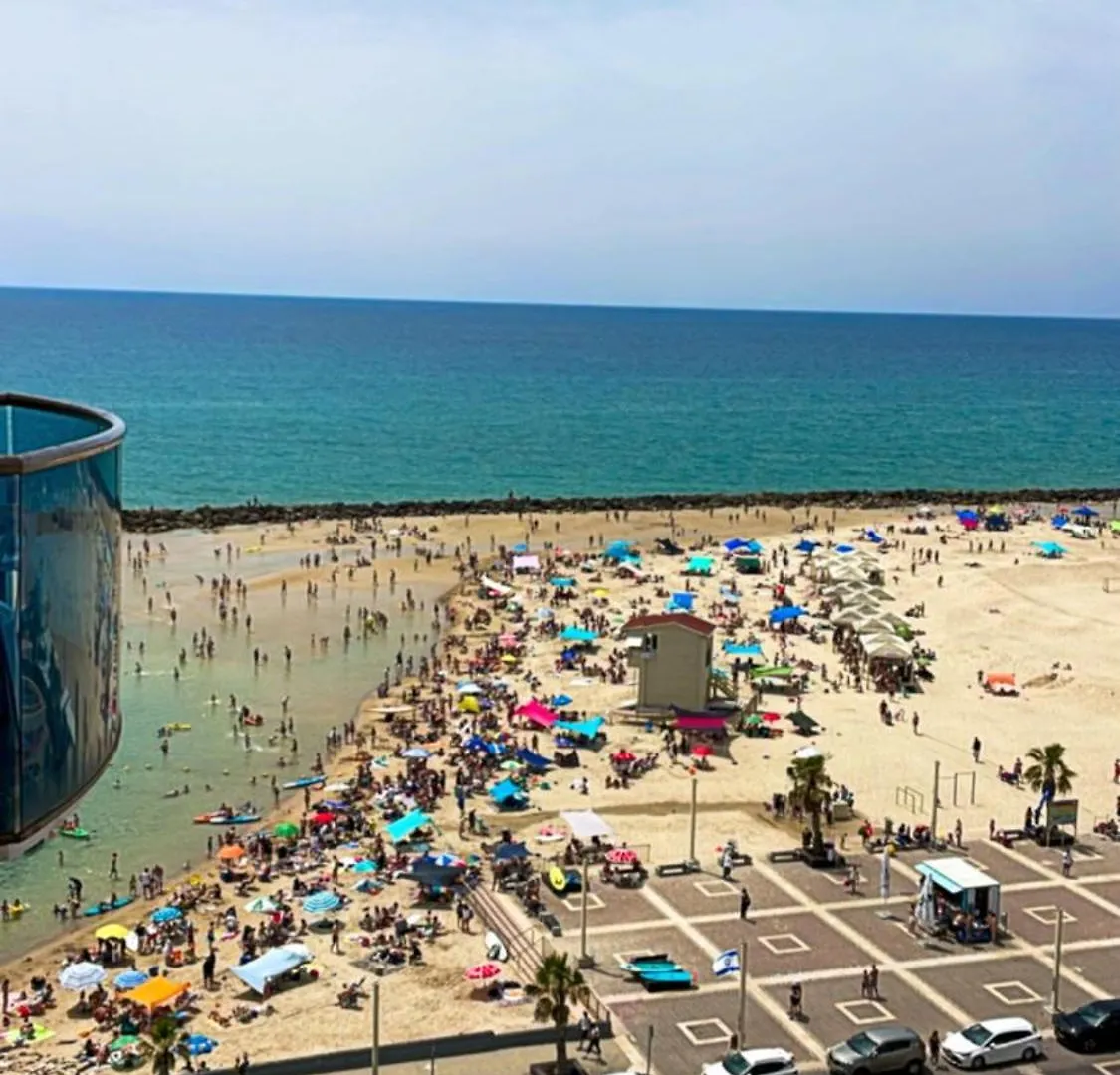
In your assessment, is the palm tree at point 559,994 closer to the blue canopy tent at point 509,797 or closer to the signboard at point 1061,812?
the blue canopy tent at point 509,797

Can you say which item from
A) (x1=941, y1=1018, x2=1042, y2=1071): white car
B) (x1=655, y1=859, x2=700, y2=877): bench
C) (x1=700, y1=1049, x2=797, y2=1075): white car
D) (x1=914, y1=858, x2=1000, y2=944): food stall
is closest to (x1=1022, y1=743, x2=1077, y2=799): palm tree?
(x1=914, y1=858, x2=1000, y2=944): food stall

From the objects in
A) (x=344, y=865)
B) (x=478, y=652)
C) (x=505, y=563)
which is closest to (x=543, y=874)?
(x=344, y=865)

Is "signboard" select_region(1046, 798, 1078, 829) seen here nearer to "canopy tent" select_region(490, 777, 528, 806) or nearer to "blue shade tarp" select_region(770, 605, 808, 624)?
"canopy tent" select_region(490, 777, 528, 806)

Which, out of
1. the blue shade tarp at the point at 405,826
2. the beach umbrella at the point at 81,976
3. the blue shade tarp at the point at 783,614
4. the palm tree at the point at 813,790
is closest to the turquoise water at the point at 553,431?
the blue shade tarp at the point at 783,614

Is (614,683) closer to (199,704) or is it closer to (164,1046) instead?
(199,704)

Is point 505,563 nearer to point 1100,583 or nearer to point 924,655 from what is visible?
point 924,655

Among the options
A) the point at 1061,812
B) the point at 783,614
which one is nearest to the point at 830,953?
the point at 1061,812
